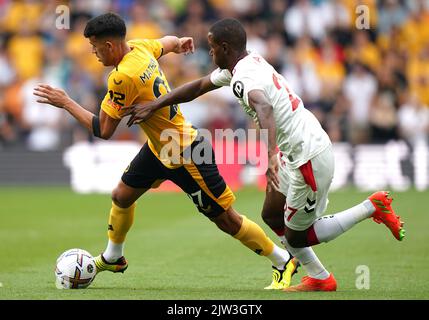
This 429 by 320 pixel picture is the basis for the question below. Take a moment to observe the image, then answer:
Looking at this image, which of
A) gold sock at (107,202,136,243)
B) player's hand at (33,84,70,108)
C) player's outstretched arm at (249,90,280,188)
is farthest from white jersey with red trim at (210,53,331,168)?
gold sock at (107,202,136,243)

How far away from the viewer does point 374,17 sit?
21.6 meters

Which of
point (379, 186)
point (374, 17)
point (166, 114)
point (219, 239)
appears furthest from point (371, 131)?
point (166, 114)

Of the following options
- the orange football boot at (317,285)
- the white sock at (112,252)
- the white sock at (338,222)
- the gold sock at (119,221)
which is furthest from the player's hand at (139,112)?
the orange football boot at (317,285)

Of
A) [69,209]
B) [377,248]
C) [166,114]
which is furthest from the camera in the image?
[69,209]

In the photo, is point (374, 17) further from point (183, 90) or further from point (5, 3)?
point (183, 90)

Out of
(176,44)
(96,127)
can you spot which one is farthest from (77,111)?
(176,44)

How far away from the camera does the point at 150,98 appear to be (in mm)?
8789

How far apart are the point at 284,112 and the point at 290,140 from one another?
240mm

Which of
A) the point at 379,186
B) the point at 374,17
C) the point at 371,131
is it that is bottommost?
the point at 379,186

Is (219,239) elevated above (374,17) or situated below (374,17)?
below

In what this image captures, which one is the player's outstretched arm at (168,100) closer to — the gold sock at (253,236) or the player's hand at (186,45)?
the player's hand at (186,45)

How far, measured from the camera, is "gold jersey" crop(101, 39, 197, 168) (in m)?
8.56

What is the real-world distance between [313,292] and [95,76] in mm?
13666

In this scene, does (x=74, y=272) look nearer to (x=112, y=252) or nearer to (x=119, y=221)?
(x=112, y=252)
